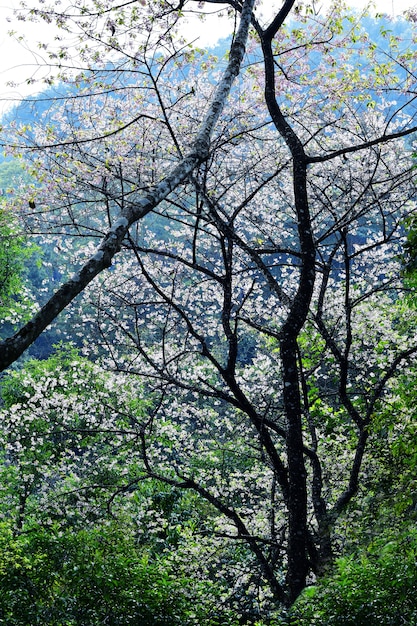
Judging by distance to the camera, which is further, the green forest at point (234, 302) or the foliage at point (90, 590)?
the foliage at point (90, 590)

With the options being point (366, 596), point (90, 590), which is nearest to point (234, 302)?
point (90, 590)

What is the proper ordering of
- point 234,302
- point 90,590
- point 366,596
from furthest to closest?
point 234,302 → point 90,590 → point 366,596

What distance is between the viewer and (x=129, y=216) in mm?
2604

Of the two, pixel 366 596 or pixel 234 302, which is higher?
pixel 234 302

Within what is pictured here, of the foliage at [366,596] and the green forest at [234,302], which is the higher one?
the green forest at [234,302]

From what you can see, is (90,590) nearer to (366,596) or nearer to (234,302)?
(366,596)

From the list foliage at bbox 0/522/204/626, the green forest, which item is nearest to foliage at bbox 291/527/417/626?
the green forest

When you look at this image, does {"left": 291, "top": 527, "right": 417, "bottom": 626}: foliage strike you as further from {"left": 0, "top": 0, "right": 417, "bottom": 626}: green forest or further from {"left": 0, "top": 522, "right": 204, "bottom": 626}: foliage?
{"left": 0, "top": 522, "right": 204, "bottom": 626}: foliage

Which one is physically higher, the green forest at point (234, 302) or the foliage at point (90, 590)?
the green forest at point (234, 302)

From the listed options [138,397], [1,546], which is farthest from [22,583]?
[138,397]

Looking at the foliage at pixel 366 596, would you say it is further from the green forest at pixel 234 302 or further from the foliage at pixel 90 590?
the foliage at pixel 90 590

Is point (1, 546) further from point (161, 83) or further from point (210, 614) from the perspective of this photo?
point (161, 83)

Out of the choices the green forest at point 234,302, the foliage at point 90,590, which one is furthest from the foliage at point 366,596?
the foliage at point 90,590

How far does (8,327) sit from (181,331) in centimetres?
1454
